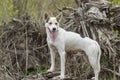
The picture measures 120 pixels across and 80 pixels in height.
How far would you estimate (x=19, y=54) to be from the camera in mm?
11648

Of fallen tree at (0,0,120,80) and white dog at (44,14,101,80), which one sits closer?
white dog at (44,14,101,80)

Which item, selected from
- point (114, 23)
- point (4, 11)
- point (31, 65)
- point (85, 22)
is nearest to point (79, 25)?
point (85, 22)

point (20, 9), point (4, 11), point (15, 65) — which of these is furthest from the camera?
point (20, 9)

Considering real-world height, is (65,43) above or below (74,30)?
below

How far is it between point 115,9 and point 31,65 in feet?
10.5

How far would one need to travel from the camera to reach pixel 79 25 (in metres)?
11.8

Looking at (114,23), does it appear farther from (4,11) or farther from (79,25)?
(4,11)

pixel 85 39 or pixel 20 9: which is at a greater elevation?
pixel 20 9

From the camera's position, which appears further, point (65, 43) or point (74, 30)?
point (74, 30)

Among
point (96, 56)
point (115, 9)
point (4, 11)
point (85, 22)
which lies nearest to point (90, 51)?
point (96, 56)

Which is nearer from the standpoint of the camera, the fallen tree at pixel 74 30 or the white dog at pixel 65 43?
the white dog at pixel 65 43

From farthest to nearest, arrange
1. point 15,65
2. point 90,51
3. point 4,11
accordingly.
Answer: point 4,11, point 15,65, point 90,51

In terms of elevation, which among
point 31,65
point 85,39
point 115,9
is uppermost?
point 115,9

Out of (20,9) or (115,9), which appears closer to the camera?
(115,9)
